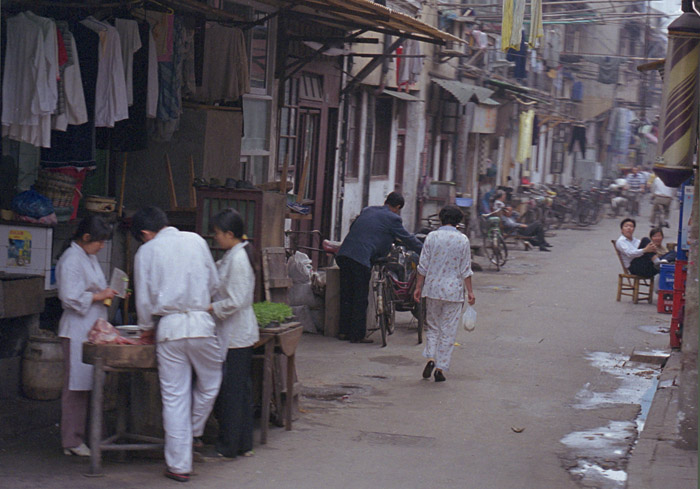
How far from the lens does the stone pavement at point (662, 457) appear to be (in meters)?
6.37

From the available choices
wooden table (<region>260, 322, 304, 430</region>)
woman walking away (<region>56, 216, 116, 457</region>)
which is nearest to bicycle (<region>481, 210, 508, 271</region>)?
wooden table (<region>260, 322, 304, 430</region>)

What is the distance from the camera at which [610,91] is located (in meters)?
48.5

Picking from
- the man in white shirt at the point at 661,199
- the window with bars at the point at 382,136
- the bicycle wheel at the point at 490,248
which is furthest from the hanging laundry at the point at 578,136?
the bicycle wheel at the point at 490,248

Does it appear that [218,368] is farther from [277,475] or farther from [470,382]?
[470,382]

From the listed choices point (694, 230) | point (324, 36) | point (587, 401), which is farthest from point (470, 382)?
point (324, 36)

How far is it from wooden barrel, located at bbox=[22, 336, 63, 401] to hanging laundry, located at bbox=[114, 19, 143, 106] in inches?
92.0

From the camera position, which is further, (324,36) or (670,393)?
(324,36)

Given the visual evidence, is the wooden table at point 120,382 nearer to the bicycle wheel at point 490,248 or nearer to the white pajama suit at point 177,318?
the white pajama suit at point 177,318

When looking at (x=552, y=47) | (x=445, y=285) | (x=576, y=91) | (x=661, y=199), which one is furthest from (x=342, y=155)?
(x=576, y=91)

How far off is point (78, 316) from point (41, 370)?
5.00ft

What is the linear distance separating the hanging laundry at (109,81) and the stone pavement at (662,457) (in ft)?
16.6

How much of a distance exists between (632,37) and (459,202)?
110ft

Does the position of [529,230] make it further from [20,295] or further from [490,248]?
[20,295]

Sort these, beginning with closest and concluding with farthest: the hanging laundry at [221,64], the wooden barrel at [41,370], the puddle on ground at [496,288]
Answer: the wooden barrel at [41,370] < the hanging laundry at [221,64] < the puddle on ground at [496,288]
